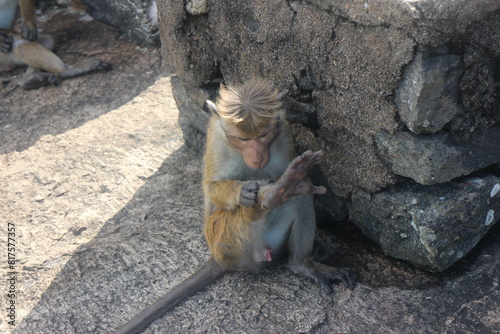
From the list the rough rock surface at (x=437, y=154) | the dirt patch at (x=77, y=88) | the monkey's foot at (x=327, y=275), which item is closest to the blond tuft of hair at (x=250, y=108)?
the rough rock surface at (x=437, y=154)

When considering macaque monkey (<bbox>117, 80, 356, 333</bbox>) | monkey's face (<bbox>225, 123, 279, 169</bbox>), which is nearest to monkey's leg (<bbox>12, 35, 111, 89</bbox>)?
macaque monkey (<bbox>117, 80, 356, 333</bbox>)

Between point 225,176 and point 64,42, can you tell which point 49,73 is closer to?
point 64,42

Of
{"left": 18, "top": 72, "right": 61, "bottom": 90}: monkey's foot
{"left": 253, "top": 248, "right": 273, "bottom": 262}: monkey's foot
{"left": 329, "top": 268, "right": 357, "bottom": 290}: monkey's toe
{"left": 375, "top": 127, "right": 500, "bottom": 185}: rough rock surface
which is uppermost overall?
{"left": 375, "top": 127, "right": 500, "bottom": 185}: rough rock surface

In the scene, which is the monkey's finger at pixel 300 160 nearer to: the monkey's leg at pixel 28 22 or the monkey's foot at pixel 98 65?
the monkey's foot at pixel 98 65

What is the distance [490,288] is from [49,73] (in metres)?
6.11

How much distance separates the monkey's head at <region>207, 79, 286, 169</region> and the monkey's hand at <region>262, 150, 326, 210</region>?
0.22 metres

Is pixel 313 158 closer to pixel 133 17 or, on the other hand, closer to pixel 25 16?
pixel 133 17

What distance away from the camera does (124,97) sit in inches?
262

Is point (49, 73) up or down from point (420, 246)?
down

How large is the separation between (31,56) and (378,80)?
5762 mm

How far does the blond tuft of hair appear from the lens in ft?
11.0

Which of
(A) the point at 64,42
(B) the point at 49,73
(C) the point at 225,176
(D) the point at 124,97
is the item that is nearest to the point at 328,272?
(C) the point at 225,176

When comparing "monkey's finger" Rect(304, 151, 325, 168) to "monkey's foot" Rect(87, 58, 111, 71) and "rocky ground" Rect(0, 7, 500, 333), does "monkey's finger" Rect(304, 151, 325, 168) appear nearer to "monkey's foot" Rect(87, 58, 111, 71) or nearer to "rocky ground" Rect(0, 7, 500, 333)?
"rocky ground" Rect(0, 7, 500, 333)

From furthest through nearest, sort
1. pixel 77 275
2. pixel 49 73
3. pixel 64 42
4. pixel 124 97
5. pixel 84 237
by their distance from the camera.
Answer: pixel 64 42, pixel 49 73, pixel 124 97, pixel 84 237, pixel 77 275
